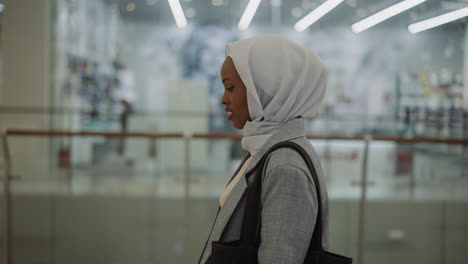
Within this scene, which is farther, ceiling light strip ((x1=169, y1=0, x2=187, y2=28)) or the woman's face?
ceiling light strip ((x1=169, y1=0, x2=187, y2=28))

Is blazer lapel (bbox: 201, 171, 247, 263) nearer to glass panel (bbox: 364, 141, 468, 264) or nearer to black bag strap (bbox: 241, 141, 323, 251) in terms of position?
black bag strap (bbox: 241, 141, 323, 251)

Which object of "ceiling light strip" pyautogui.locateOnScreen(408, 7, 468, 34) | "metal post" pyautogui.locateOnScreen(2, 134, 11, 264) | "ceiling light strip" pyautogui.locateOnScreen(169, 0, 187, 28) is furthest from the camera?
"metal post" pyautogui.locateOnScreen(2, 134, 11, 264)

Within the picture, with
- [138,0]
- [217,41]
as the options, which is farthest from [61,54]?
[217,41]

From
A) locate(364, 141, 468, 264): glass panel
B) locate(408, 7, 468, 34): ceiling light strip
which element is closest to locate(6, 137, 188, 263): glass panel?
locate(364, 141, 468, 264): glass panel

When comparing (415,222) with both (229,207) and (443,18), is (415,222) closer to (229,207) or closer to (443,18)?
(443,18)

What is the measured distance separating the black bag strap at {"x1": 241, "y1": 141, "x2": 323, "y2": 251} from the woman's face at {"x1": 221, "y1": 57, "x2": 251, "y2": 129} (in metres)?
0.17

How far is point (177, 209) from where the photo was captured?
155 inches

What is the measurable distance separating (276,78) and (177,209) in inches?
117

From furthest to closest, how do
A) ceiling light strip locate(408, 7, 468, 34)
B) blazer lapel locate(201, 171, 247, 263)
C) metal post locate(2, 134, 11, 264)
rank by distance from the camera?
metal post locate(2, 134, 11, 264) < ceiling light strip locate(408, 7, 468, 34) < blazer lapel locate(201, 171, 247, 263)

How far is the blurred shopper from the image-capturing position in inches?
40.8

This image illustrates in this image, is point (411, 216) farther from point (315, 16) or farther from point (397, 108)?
point (397, 108)

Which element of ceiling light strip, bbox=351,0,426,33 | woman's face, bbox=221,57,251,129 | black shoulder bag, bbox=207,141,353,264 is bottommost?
black shoulder bag, bbox=207,141,353,264

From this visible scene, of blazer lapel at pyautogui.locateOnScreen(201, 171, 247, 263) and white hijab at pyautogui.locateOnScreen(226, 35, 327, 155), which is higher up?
white hijab at pyautogui.locateOnScreen(226, 35, 327, 155)

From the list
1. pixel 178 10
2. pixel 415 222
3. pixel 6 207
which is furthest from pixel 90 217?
pixel 415 222
